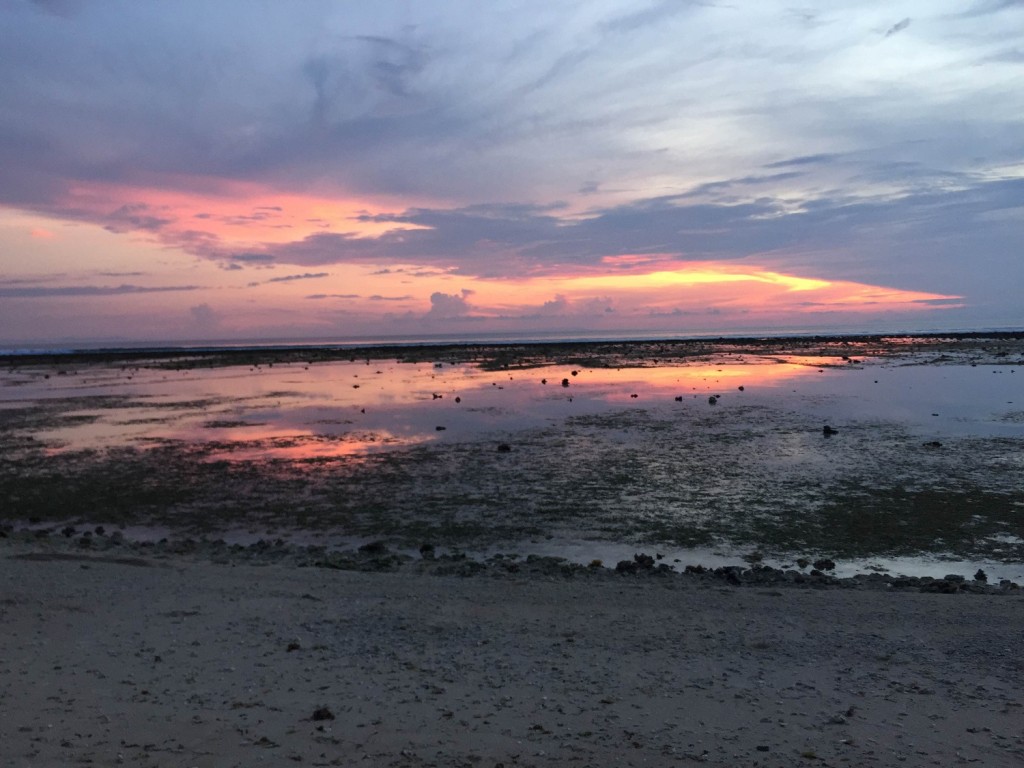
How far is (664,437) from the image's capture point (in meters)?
23.6

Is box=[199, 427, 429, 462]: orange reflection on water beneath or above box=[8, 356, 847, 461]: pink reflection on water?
beneath

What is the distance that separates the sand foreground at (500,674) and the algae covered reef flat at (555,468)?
347 centimetres

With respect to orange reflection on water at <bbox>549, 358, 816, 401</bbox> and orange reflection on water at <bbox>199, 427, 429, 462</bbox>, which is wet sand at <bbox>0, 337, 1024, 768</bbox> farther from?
orange reflection on water at <bbox>549, 358, 816, 401</bbox>

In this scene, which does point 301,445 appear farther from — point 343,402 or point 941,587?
point 941,587

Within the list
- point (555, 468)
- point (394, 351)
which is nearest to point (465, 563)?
point (555, 468)

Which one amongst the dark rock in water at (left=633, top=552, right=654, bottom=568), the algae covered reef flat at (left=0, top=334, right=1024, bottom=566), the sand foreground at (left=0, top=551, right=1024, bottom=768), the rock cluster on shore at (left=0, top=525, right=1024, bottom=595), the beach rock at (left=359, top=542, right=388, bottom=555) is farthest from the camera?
the algae covered reef flat at (left=0, top=334, right=1024, bottom=566)

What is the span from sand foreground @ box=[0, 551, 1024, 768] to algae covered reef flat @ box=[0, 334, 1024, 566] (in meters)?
3.47

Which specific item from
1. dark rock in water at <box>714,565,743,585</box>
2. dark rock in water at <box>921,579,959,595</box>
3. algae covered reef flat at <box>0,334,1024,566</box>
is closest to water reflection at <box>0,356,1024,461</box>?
algae covered reef flat at <box>0,334,1024,566</box>

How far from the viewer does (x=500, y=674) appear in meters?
7.15

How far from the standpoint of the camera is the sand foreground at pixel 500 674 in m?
5.78

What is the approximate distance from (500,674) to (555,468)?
39.8ft

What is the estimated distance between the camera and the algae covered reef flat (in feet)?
44.2

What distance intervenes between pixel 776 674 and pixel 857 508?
27.7 ft

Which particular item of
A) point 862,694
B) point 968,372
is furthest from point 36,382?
point 968,372
